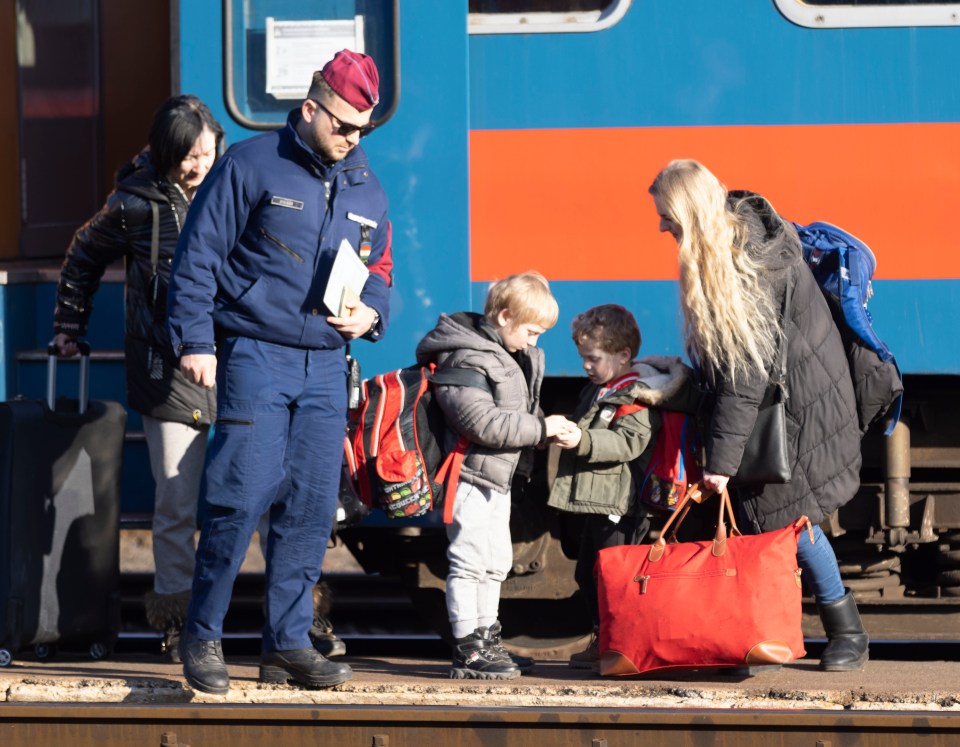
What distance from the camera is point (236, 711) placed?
398 cm

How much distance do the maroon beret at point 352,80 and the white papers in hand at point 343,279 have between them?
1.28 feet

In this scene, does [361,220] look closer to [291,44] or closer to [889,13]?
[291,44]

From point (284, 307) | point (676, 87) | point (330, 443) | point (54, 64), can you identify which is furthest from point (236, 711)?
point (54, 64)

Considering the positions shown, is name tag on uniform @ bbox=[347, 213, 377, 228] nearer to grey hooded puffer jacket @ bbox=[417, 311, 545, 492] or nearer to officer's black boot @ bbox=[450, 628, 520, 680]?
grey hooded puffer jacket @ bbox=[417, 311, 545, 492]

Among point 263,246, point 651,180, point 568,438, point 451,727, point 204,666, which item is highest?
point 651,180

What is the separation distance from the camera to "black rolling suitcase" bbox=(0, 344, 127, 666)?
15.5 feet

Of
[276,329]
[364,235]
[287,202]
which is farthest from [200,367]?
[364,235]

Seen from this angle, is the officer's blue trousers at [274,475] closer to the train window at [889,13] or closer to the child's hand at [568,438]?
the child's hand at [568,438]

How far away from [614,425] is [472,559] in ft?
1.98

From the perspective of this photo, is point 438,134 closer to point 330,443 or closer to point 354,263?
point 354,263

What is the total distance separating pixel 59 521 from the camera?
480 cm

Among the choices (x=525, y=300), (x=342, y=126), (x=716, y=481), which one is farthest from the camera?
(x=525, y=300)

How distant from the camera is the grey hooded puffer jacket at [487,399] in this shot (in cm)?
446

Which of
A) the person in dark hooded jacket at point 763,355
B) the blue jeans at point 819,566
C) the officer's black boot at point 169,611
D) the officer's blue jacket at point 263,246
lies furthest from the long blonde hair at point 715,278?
the officer's black boot at point 169,611
